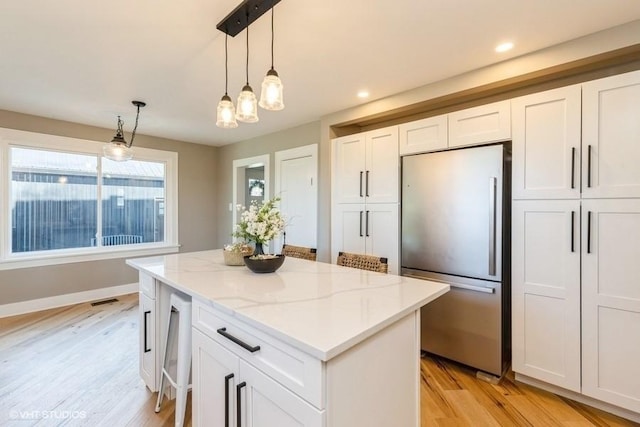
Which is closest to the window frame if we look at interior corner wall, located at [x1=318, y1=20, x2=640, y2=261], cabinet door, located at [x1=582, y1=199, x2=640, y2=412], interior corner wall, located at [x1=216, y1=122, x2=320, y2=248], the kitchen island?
interior corner wall, located at [x1=216, y1=122, x2=320, y2=248]

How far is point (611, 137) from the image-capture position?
1779 millimetres

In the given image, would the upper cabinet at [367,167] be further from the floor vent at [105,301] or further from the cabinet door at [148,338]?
the floor vent at [105,301]

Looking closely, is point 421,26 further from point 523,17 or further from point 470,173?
point 470,173

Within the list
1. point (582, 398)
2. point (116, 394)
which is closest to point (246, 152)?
point (116, 394)

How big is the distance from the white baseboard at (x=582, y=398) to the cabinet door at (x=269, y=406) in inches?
80.1

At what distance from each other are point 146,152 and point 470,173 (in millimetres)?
4415

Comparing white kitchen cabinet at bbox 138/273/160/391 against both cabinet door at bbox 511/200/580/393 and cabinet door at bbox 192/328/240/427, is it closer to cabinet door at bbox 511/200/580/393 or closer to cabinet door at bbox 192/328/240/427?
cabinet door at bbox 192/328/240/427

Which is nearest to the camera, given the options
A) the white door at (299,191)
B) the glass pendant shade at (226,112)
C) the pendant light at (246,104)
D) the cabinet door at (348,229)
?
the pendant light at (246,104)

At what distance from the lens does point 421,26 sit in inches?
72.3

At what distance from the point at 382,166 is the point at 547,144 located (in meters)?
1.27

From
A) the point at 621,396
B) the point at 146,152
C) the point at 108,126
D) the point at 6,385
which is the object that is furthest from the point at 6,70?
the point at 621,396
